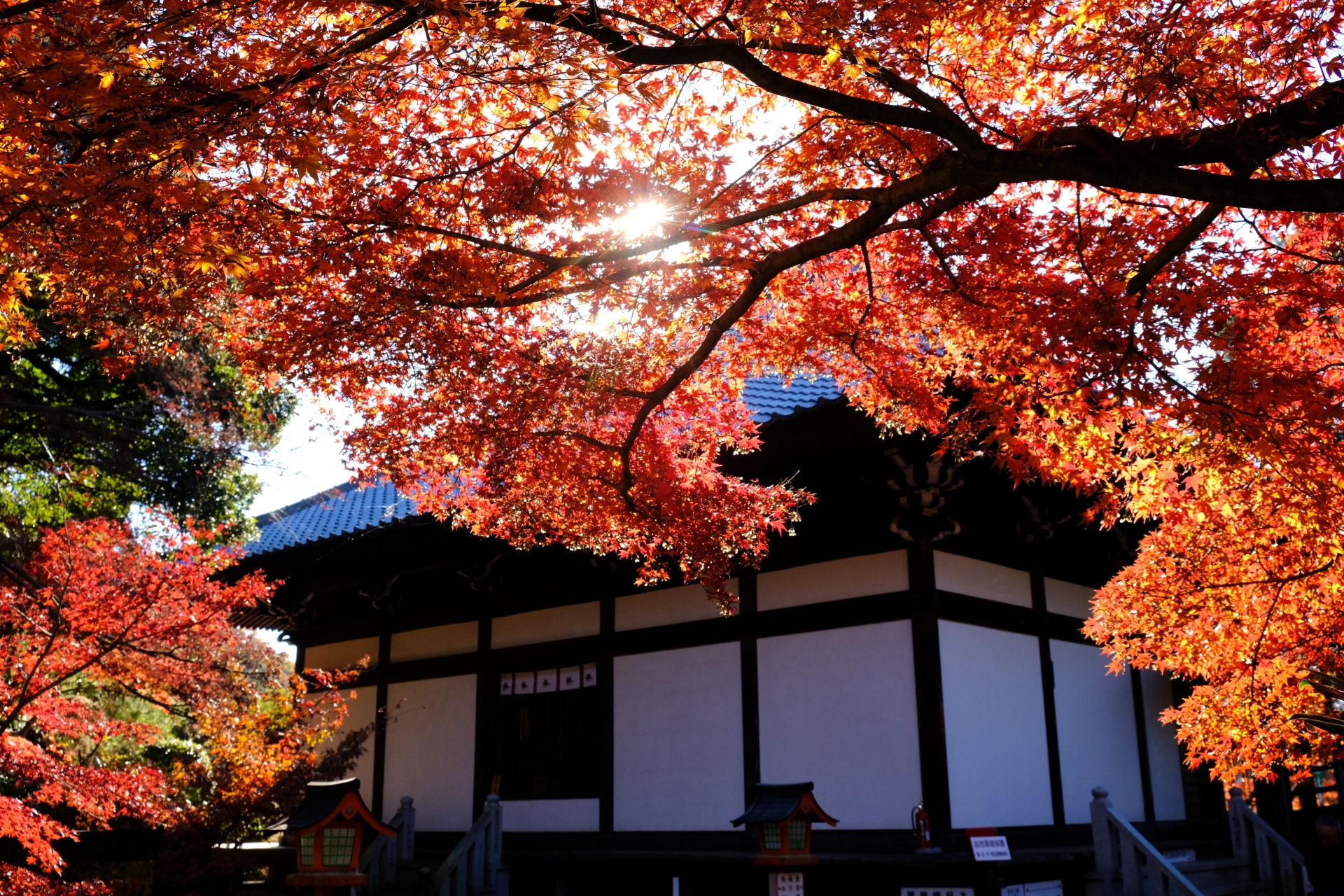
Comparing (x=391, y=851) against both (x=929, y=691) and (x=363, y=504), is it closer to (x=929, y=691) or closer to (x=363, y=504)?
(x=363, y=504)

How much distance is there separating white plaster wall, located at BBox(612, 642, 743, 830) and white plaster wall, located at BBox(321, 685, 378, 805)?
3646 mm

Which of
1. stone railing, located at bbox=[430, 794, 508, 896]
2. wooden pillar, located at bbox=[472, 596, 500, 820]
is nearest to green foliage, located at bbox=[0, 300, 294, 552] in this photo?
wooden pillar, located at bbox=[472, 596, 500, 820]

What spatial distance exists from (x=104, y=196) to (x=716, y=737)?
6.48m

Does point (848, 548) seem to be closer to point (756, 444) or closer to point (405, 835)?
point (756, 444)

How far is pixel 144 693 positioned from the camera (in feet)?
34.3

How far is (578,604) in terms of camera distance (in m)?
10.6

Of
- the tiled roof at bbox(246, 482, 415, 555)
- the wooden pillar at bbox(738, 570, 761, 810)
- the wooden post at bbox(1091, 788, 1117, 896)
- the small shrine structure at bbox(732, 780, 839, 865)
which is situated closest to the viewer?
the small shrine structure at bbox(732, 780, 839, 865)

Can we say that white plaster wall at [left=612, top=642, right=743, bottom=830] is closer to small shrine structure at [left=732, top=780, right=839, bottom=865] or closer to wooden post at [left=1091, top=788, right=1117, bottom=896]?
small shrine structure at [left=732, top=780, right=839, bottom=865]

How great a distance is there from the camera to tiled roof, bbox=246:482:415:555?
11281 mm

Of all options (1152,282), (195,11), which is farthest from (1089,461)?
(195,11)

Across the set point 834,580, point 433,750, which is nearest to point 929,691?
point 834,580

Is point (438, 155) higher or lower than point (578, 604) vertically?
higher

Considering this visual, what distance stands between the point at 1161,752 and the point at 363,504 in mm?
9753

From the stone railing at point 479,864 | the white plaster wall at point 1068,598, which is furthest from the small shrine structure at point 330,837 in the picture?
the white plaster wall at point 1068,598
